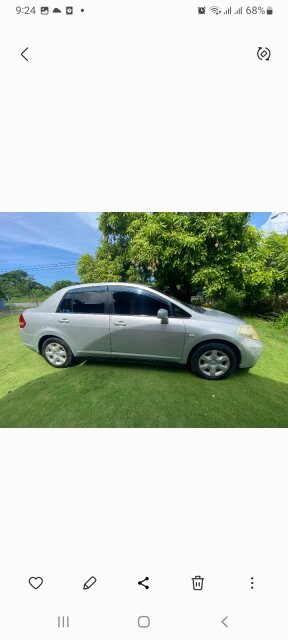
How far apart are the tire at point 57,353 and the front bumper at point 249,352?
1.90 m

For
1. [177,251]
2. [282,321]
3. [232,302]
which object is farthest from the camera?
[282,321]

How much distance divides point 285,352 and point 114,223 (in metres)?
2.94

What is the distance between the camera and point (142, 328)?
2.03 meters

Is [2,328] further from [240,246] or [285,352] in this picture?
[285,352]

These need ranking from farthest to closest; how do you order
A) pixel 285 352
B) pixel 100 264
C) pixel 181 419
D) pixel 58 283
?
pixel 100 264, pixel 285 352, pixel 58 283, pixel 181 419

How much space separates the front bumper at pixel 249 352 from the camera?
6.63 ft

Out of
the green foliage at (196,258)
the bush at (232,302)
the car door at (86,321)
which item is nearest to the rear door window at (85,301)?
the car door at (86,321)

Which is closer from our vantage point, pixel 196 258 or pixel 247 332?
pixel 247 332

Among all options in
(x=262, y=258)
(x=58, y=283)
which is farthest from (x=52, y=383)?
(x=262, y=258)

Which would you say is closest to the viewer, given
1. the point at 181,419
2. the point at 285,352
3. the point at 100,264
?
the point at 181,419

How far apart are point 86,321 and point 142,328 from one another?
2.10 ft

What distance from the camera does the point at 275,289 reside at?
117 inches
